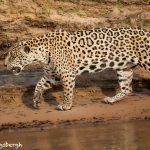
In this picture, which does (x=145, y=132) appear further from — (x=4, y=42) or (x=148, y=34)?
(x=4, y=42)

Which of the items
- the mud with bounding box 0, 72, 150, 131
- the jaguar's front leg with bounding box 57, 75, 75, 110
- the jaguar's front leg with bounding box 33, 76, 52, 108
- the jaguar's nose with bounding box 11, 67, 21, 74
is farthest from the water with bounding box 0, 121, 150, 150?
the jaguar's nose with bounding box 11, 67, 21, 74

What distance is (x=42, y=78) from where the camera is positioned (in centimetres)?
1254

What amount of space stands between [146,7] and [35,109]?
14.5 feet

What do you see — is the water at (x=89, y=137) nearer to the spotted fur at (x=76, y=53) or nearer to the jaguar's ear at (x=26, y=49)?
the spotted fur at (x=76, y=53)

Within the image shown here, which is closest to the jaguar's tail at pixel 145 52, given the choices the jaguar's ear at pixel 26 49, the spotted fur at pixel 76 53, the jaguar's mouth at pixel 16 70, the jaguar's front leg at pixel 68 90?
the spotted fur at pixel 76 53

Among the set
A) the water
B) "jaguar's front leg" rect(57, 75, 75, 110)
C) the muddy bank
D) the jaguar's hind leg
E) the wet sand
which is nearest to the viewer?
→ the water

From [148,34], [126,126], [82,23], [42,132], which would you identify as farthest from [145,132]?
[82,23]

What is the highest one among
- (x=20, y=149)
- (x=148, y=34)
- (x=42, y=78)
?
(x=148, y=34)

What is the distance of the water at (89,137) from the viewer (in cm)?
961

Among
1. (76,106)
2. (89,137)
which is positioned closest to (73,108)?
(76,106)

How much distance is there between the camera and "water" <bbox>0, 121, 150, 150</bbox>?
31.5 ft

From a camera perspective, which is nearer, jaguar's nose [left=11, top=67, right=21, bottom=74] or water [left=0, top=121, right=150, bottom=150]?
water [left=0, top=121, right=150, bottom=150]

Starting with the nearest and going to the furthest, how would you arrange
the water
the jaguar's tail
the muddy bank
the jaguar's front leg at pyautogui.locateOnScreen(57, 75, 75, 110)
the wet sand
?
the water < the wet sand < the muddy bank < the jaguar's front leg at pyautogui.locateOnScreen(57, 75, 75, 110) < the jaguar's tail

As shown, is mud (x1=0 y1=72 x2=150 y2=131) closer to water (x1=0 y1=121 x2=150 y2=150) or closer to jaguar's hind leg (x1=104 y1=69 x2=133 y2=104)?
jaguar's hind leg (x1=104 y1=69 x2=133 y2=104)
